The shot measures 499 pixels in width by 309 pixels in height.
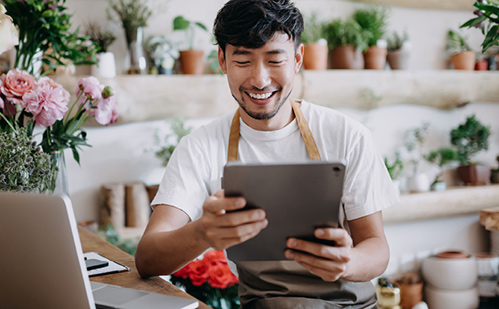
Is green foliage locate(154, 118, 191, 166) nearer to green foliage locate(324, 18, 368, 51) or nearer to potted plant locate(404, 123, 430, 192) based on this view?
green foliage locate(324, 18, 368, 51)

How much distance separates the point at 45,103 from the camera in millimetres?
1399

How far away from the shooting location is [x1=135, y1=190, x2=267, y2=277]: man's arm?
903 millimetres

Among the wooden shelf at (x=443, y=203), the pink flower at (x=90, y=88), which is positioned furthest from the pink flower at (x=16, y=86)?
the wooden shelf at (x=443, y=203)

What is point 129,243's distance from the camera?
2660mm

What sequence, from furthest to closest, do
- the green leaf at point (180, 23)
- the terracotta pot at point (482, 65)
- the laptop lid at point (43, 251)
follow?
the terracotta pot at point (482, 65) < the green leaf at point (180, 23) < the laptop lid at point (43, 251)

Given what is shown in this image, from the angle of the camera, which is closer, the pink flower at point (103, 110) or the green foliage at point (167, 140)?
the pink flower at point (103, 110)

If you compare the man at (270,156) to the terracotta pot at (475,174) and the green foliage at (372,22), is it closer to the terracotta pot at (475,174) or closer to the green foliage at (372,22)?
the green foliage at (372,22)

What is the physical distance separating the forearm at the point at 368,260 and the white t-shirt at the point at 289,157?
0.30 ft

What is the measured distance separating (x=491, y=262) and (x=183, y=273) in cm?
286

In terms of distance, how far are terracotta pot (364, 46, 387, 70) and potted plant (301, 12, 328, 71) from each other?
0.38 meters

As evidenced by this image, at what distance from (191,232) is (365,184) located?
1.69ft

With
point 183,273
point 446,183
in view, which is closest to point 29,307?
point 183,273

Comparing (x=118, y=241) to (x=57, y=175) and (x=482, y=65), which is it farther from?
(x=482, y=65)

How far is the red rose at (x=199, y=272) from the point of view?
85.8 inches
